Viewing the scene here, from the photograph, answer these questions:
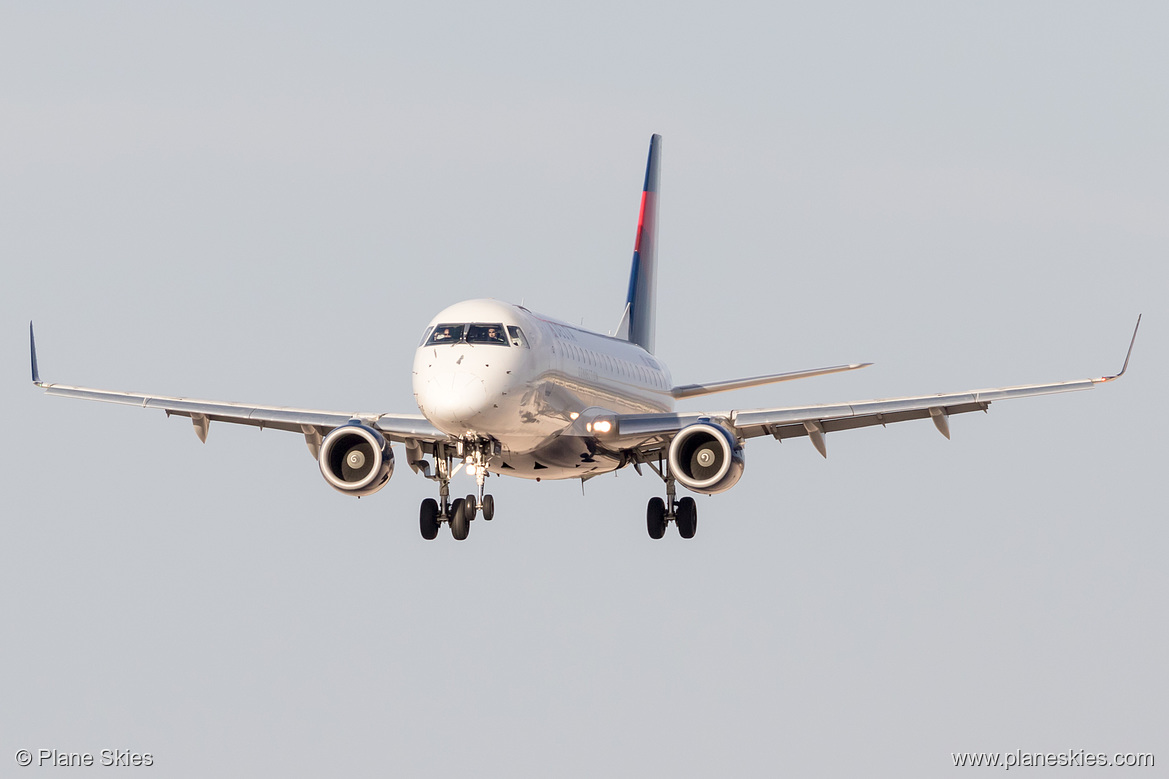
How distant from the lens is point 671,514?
47.2 m

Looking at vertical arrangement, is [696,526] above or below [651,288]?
below

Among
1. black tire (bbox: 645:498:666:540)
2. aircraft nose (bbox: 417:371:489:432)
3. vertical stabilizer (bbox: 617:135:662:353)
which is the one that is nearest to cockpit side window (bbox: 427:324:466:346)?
aircraft nose (bbox: 417:371:489:432)

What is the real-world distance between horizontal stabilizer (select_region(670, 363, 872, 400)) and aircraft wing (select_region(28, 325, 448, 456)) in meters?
9.92

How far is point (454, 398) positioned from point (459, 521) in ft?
15.8

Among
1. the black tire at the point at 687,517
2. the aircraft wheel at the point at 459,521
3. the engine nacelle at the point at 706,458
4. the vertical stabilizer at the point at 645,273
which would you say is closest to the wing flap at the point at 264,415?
the aircraft wheel at the point at 459,521

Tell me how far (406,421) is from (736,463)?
7.68 metres

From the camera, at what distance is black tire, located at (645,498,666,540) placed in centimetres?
4716

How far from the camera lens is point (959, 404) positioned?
4053 cm

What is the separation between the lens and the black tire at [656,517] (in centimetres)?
4716

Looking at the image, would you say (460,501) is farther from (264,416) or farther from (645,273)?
(645,273)

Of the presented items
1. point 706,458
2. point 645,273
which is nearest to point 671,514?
point 706,458

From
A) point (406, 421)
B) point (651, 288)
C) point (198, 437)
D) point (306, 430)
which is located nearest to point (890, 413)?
point (406, 421)

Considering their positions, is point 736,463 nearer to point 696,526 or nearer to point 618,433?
point 618,433

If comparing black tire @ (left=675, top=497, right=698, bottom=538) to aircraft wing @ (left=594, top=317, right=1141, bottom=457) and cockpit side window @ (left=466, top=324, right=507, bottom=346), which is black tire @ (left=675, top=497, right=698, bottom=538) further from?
cockpit side window @ (left=466, top=324, right=507, bottom=346)
